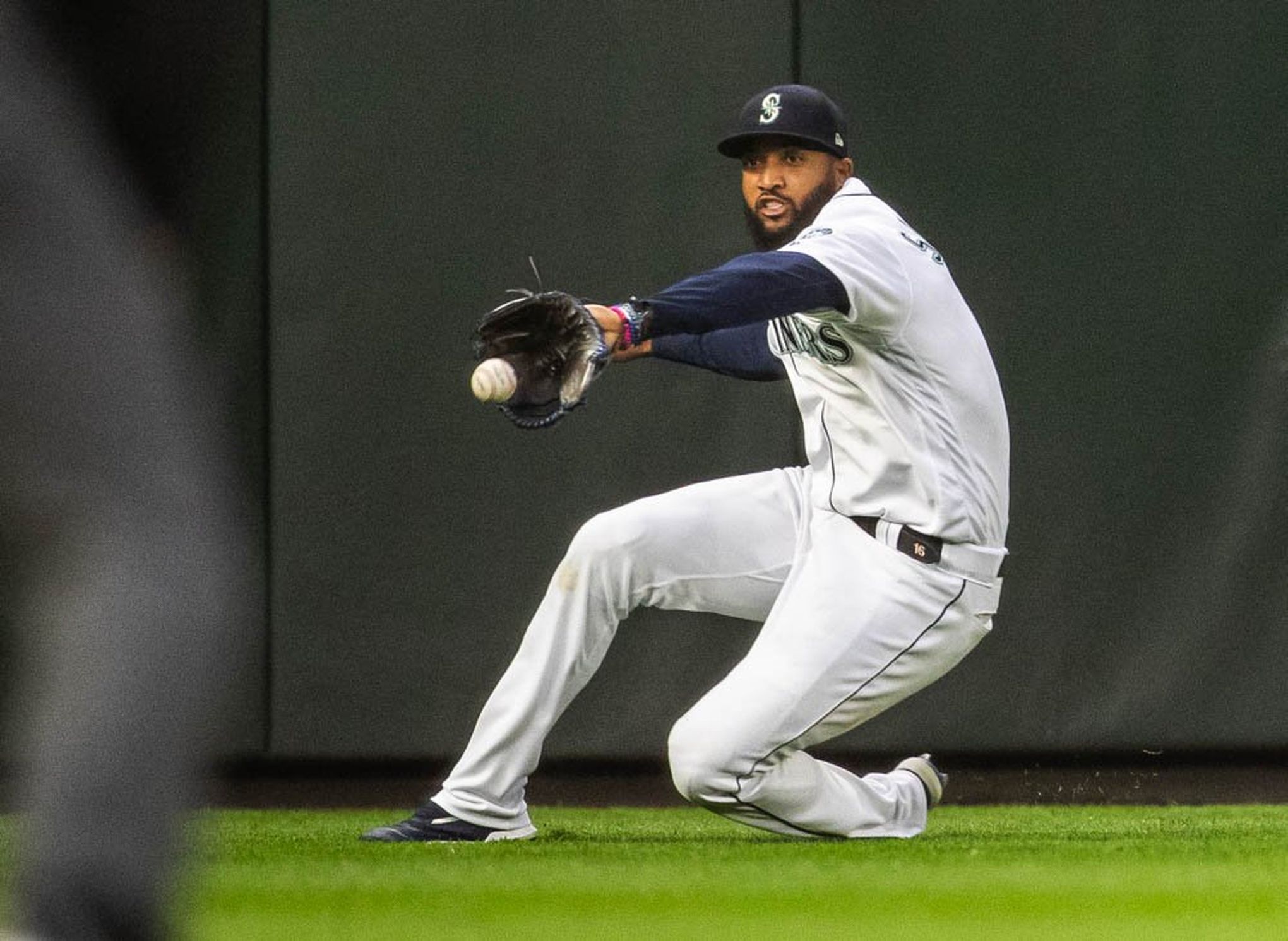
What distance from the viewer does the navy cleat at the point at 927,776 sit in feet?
14.8

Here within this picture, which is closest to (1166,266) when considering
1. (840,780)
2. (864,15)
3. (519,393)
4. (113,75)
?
(864,15)

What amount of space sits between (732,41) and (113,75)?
461 centimetres

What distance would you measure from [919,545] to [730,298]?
85 cm

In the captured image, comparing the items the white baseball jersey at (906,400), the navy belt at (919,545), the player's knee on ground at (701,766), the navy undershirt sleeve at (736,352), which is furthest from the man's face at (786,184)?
the player's knee on ground at (701,766)

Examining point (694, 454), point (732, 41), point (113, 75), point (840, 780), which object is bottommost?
point (840, 780)

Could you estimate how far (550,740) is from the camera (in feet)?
19.5

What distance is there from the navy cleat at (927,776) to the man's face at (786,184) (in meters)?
1.18

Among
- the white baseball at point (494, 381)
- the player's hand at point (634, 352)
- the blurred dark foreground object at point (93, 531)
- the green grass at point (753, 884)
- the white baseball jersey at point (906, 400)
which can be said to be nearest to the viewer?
the blurred dark foreground object at point (93, 531)

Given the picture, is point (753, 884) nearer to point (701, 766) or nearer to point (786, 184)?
point (701, 766)

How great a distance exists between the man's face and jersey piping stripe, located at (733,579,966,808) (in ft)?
3.15

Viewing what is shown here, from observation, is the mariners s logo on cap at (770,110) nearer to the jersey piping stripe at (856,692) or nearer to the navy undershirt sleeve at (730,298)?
the navy undershirt sleeve at (730,298)

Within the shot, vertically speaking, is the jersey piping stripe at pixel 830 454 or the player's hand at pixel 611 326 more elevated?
the player's hand at pixel 611 326

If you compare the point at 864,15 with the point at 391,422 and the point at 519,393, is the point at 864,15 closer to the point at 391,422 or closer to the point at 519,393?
the point at 391,422

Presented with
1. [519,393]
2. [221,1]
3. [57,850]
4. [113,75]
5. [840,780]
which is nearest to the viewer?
[57,850]
